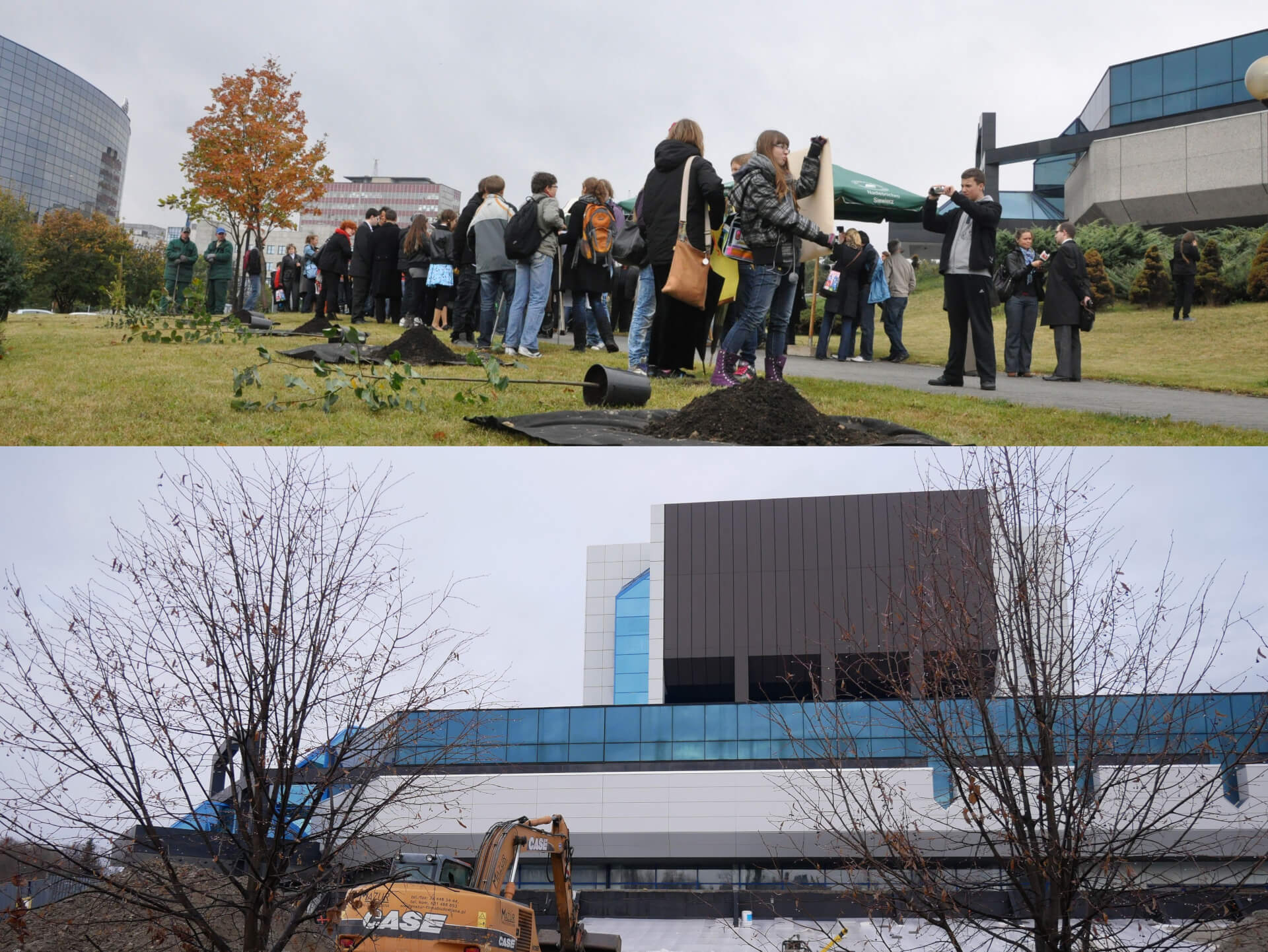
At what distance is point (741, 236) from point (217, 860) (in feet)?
22.6

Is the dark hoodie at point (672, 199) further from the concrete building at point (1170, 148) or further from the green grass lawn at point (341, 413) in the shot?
the concrete building at point (1170, 148)

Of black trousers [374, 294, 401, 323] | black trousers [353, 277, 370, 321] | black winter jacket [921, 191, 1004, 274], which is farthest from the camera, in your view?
black trousers [374, 294, 401, 323]

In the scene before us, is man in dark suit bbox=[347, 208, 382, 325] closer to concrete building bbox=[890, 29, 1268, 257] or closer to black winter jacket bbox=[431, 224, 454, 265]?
black winter jacket bbox=[431, 224, 454, 265]

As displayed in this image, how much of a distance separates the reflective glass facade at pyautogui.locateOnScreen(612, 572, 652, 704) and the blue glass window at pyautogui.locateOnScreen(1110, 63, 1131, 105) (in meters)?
27.6

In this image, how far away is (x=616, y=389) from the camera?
34.7ft

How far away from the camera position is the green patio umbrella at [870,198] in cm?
2302

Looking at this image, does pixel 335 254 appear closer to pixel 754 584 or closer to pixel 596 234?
pixel 596 234

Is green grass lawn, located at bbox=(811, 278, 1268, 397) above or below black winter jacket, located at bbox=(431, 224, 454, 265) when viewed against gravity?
below

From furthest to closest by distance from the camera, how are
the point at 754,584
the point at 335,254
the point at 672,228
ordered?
1. the point at 754,584
2. the point at 335,254
3. the point at 672,228

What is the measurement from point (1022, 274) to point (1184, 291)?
39.8 feet

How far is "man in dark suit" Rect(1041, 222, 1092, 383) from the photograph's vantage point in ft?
46.1

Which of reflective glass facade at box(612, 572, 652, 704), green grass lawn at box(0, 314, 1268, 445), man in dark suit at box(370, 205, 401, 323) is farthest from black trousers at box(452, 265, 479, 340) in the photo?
reflective glass facade at box(612, 572, 652, 704)

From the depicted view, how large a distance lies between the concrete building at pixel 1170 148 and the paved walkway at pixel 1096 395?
60.8 ft

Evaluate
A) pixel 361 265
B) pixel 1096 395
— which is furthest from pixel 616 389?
pixel 361 265
